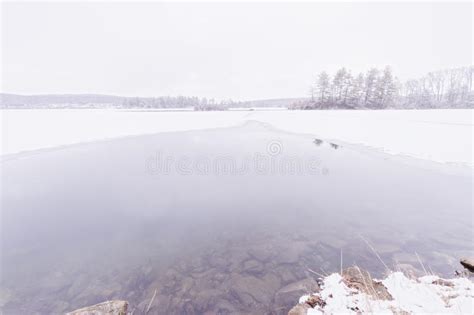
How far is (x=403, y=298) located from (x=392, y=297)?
0.14m

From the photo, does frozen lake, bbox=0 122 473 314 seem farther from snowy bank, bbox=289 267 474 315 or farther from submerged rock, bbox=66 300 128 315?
snowy bank, bbox=289 267 474 315

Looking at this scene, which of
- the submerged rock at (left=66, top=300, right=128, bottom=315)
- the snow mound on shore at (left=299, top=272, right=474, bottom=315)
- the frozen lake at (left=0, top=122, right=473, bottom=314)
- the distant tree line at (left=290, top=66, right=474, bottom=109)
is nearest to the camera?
the snow mound on shore at (left=299, top=272, right=474, bottom=315)

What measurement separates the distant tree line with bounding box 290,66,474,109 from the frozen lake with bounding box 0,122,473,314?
139 feet

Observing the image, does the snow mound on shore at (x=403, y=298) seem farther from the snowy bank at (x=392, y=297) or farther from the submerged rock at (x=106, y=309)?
the submerged rock at (x=106, y=309)

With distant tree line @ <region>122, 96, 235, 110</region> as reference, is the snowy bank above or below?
below

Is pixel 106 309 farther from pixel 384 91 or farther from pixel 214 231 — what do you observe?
pixel 384 91

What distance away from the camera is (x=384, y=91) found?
4312cm

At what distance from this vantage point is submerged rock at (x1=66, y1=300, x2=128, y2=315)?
2512 millimetres

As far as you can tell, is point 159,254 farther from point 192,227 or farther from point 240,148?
point 240,148

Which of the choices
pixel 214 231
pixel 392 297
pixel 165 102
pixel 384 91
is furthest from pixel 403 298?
pixel 165 102

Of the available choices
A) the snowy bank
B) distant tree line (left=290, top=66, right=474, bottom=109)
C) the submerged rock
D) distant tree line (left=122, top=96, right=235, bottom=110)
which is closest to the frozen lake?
the submerged rock

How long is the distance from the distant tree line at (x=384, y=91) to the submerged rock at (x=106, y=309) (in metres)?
49.3

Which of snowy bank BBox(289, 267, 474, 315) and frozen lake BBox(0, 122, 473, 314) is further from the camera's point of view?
frozen lake BBox(0, 122, 473, 314)

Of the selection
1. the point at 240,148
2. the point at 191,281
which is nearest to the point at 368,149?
the point at 240,148
